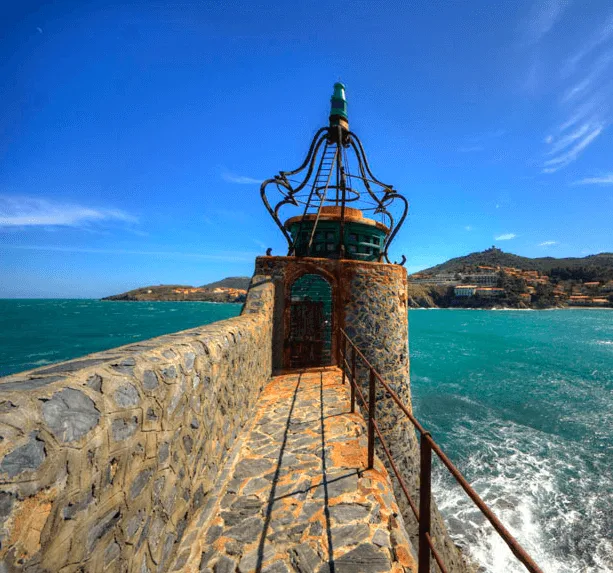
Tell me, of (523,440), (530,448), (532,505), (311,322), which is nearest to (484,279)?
(523,440)

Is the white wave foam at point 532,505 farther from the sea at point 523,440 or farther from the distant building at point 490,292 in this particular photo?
the distant building at point 490,292

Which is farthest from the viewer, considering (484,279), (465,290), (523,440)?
(484,279)

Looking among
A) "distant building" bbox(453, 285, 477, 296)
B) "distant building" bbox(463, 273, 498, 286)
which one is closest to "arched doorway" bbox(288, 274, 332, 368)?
"distant building" bbox(453, 285, 477, 296)

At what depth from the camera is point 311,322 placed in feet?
31.1

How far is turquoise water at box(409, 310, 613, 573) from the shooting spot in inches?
381

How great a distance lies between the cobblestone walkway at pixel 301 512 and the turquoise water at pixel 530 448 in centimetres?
858

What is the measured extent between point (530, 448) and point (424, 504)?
17036mm

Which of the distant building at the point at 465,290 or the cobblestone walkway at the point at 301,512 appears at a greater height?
the distant building at the point at 465,290

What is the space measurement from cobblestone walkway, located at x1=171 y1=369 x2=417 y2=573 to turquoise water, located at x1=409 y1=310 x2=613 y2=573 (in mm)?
8584

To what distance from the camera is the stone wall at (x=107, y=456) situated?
142 cm

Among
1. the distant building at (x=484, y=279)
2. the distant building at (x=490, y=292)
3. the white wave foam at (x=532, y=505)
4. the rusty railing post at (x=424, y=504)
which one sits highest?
the distant building at (x=484, y=279)

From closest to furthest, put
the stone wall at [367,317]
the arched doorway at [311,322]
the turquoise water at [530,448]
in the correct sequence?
the stone wall at [367,317], the arched doorway at [311,322], the turquoise water at [530,448]

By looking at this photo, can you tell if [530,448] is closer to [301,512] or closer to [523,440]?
[523,440]

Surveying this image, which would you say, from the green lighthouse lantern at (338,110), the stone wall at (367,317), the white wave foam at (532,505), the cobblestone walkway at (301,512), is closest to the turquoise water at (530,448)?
the white wave foam at (532,505)
